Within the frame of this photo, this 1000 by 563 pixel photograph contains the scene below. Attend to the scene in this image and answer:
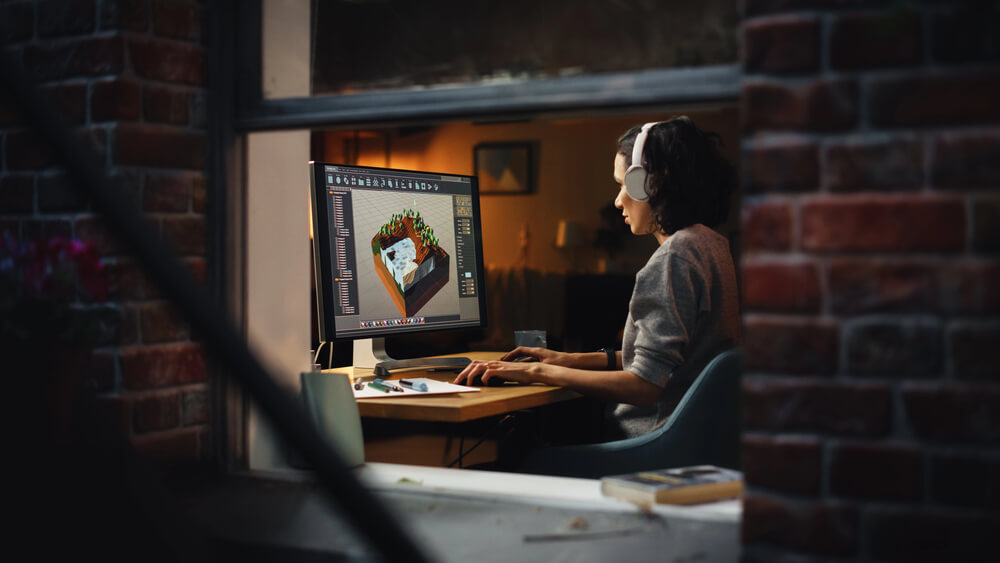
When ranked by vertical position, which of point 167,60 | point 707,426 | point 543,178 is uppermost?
point 543,178

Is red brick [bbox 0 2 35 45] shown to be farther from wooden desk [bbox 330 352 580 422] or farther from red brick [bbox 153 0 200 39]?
wooden desk [bbox 330 352 580 422]

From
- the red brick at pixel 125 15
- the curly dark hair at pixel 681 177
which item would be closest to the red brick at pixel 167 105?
the red brick at pixel 125 15

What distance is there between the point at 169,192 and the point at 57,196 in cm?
20

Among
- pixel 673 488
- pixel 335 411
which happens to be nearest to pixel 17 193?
pixel 335 411

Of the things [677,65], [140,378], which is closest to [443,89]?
[677,65]

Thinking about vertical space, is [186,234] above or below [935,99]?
below

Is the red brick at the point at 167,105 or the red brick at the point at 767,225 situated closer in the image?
the red brick at the point at 767,225

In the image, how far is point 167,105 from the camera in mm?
1438

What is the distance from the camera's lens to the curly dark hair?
2.28 metres

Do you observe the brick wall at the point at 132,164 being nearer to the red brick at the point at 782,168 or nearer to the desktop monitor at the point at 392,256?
the desktop monitor at the point at 392,256

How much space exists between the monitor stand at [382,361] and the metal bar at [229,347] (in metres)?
1.58

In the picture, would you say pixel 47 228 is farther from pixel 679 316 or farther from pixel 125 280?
pixel 679 316

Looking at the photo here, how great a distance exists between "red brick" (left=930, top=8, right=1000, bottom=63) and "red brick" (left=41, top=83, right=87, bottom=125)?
1.28m

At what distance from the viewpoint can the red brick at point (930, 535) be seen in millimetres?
917
